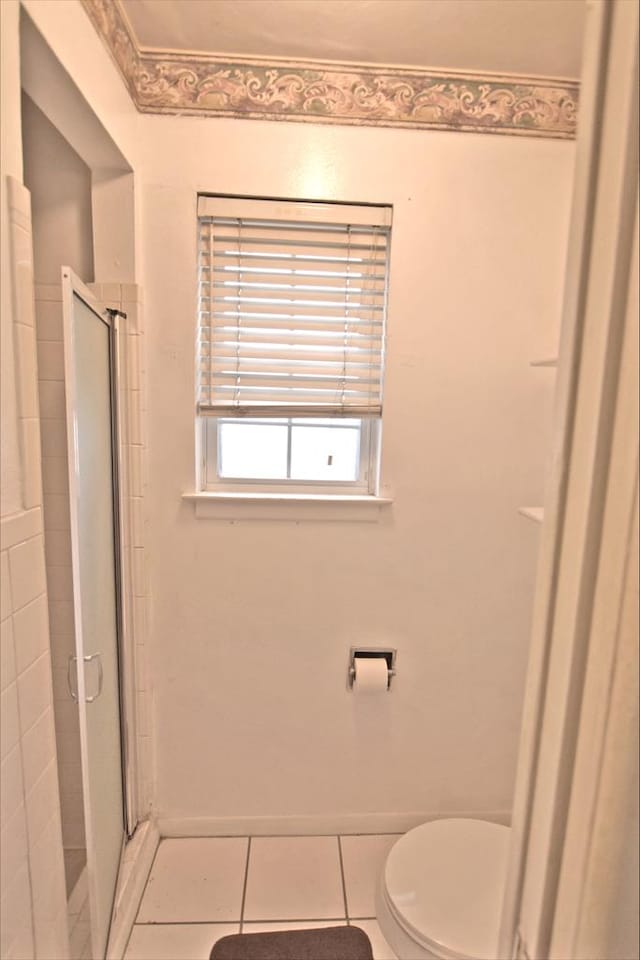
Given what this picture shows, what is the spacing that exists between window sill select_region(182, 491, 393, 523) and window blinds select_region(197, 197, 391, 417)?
0.29 meters

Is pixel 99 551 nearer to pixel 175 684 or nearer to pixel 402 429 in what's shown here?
pixel 175 684

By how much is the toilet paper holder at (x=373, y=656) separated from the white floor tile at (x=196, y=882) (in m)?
0.74

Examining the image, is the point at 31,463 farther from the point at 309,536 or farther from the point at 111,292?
the point at 309,536

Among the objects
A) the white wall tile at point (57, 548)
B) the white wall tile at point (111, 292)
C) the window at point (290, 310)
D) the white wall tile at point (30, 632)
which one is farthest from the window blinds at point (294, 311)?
the white wall tile at point (30, 632)

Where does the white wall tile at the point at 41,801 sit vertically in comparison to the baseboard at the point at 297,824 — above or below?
above

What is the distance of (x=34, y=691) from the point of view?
0.90 meters

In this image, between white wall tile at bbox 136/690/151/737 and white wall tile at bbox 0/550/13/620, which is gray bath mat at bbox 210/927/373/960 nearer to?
white wall tile at bbox 136/690/151/737

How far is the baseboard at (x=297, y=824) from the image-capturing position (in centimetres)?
174

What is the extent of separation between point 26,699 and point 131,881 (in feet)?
3.48

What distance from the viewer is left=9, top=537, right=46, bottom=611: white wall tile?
32.7 inches

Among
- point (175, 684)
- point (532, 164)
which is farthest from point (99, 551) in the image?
point (532, 164)

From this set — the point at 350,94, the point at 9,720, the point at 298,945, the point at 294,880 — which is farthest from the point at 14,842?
the point at 350,94

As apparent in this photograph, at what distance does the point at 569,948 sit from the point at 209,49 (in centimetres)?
206

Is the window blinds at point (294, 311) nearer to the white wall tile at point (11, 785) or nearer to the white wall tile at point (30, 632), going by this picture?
the white wall tile at point (30, 632)
